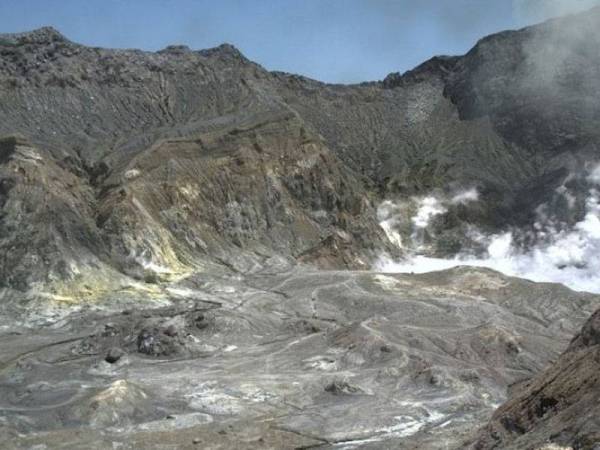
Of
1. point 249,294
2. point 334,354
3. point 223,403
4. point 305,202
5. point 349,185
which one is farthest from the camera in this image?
point 349,185

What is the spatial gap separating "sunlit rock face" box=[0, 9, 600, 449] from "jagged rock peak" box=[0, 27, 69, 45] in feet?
1.12

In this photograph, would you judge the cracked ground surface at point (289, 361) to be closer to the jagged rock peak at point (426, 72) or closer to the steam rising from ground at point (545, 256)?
the steam rising from ground at point (545, 256)

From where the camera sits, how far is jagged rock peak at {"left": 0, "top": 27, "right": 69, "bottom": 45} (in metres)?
115

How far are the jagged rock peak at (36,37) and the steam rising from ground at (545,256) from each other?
165 ft

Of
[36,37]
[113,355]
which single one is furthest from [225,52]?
[113,355]

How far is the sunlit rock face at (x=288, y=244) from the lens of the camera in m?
42.8

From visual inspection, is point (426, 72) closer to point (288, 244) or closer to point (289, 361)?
point (288, 244)

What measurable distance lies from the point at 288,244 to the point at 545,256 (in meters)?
35.2

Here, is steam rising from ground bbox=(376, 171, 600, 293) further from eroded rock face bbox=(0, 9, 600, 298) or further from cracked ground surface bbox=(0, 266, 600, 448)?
cracked ground surface bbox=(0, 266, 600, 448)

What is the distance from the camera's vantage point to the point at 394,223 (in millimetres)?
115000

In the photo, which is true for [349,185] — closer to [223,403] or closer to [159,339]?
[159,339]

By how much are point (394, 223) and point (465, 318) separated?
50385 mm

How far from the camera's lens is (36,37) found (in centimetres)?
11675

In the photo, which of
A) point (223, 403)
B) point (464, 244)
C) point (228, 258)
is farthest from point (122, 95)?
point (223, 403)
